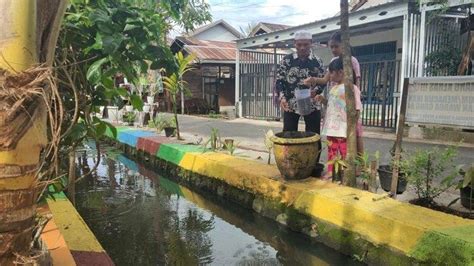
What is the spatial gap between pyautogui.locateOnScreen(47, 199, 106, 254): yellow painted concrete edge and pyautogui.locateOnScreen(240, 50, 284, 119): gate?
375 inches

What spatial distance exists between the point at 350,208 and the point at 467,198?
1.02 metres

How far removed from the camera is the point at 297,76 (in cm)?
512

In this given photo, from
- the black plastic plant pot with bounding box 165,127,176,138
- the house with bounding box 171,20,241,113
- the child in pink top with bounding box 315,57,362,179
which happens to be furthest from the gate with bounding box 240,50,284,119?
the child in pink top with bounding box 315,57,362,179

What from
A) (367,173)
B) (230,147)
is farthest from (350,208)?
(230,147)

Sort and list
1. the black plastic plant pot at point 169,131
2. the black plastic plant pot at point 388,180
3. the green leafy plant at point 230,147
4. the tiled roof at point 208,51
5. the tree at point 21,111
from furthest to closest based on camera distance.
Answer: the tiled roof at point 208,51 < the black plastic plant pot at point 169,131 < the green leafy plant at point 230,147 < the black plastic plant pot at point 388,180 < the tree at point 21,111

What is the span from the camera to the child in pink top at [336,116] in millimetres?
4824

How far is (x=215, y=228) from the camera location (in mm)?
4762

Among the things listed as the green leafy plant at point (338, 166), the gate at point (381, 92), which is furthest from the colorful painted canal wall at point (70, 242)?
the gate at point (381, 92)

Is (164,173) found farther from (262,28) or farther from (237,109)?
(262,28)

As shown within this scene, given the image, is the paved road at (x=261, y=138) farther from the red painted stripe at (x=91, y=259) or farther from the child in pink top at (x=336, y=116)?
the red painted stripe at (x=91, y=259)

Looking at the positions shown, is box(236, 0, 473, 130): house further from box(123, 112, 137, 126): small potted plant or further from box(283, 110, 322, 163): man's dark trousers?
box(283, 110, 322, 163): man's dark trousers

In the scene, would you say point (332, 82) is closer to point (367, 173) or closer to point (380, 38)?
point (367, 173)

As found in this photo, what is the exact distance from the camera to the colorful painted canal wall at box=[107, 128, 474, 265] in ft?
9.95

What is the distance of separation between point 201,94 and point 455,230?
1714cm
